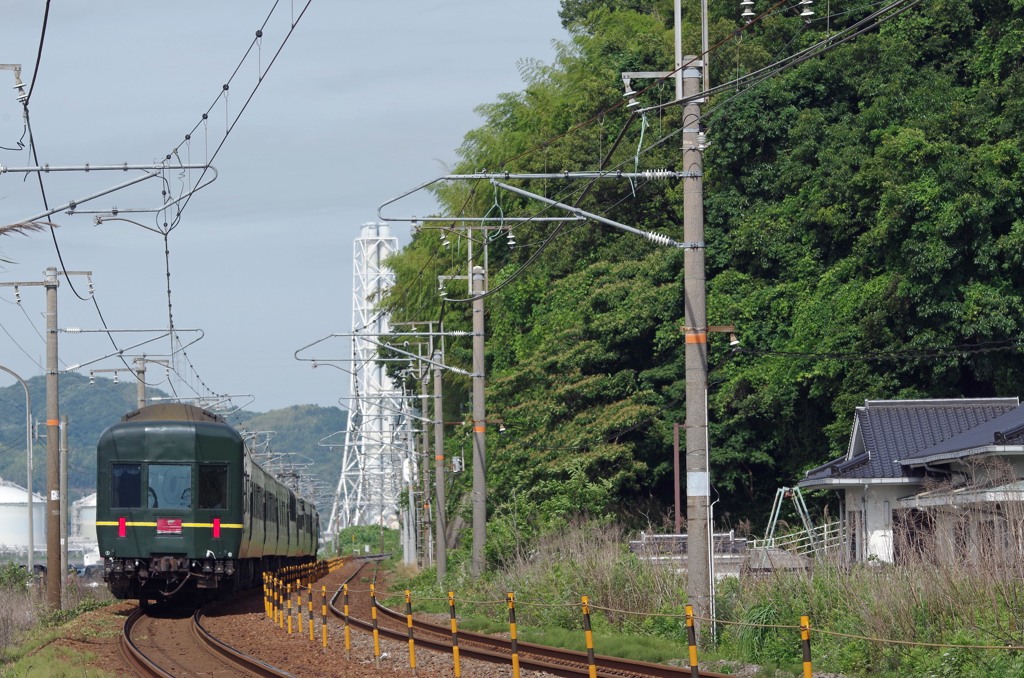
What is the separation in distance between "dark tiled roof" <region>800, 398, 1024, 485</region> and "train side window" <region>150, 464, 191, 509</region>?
1180 centimetres

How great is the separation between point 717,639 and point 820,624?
151cm

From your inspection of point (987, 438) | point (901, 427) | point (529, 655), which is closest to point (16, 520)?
point (901, 427)

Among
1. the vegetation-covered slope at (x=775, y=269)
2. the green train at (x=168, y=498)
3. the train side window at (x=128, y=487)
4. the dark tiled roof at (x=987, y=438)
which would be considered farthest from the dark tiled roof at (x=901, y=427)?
the train side window at (x=128, y=487)

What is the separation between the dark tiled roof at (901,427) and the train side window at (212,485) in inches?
440

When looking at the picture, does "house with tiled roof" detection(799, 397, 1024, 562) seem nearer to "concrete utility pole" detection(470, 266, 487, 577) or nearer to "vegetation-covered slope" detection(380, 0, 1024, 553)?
"vegetation-covered slope" detection(380, 0, 1024, 553)

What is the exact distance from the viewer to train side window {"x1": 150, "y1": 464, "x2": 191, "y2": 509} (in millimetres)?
23766

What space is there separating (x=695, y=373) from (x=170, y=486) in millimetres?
11228

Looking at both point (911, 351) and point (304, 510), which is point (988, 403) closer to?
point (911, 351)

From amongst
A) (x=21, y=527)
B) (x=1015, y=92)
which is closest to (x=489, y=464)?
(x=1015, y=92)

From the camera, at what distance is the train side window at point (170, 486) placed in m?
23.8

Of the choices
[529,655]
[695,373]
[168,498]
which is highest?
[695,373]

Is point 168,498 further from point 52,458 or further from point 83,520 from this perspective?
point 83,520

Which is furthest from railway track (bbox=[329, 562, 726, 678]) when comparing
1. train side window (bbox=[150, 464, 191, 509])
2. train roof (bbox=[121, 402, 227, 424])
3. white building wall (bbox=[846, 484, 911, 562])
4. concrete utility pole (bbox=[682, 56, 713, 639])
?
white building wall (bbox=[846, 484, 911, 562])

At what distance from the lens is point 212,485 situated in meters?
24.1
